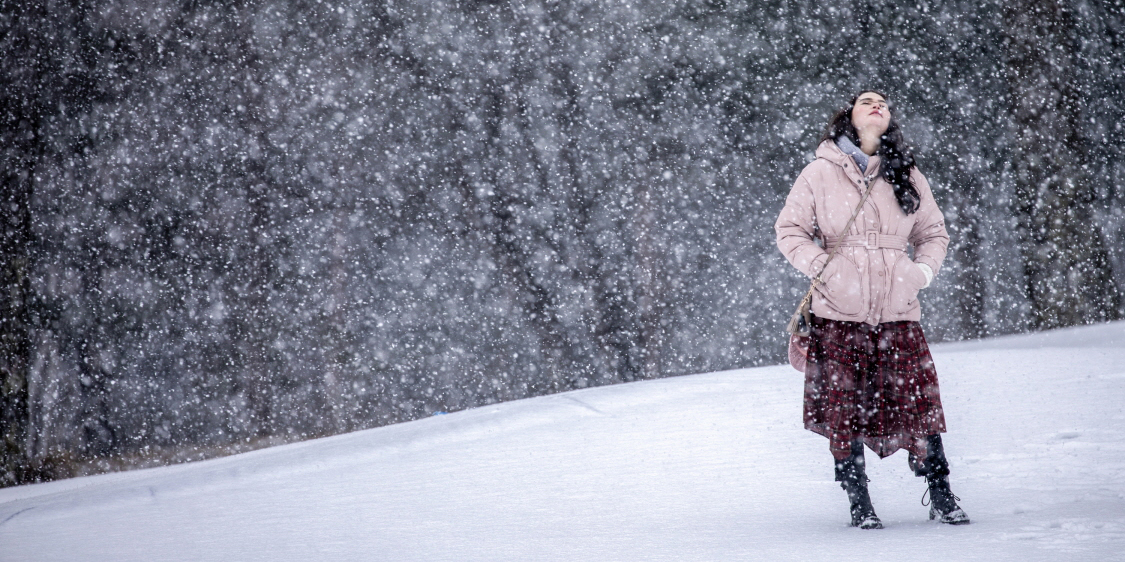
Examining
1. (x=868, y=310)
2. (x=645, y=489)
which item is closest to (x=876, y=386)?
(x=868, y=310)

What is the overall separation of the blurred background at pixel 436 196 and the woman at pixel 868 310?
18.9 feet

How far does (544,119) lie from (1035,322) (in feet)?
16.7

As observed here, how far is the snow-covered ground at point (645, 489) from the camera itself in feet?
7.47

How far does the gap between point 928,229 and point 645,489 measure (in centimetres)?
139

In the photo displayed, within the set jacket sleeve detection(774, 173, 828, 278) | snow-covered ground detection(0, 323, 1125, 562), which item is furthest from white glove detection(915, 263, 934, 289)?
snow-covered ground detection(0, 323, 1125, 562)

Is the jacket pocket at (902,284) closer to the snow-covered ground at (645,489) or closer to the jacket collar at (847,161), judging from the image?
the jacket collar at (847,161)

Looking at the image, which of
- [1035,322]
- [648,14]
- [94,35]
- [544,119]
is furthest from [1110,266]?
[94,35]

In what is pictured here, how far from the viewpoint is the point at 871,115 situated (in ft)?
8.02

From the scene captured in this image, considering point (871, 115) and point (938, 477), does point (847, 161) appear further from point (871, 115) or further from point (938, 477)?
point (938, 477)

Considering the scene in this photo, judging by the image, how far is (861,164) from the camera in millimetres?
2424

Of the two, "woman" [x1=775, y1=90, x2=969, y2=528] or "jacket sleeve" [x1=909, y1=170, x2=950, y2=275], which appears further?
"jacket sleeve" [x1=909, y1=170, x2=950, y2=275]

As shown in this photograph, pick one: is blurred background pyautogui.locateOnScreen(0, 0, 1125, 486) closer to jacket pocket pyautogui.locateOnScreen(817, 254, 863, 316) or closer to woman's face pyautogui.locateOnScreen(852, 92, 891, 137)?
woman's face pyautogui.locateOnScreen(852, 92, 891, 137)

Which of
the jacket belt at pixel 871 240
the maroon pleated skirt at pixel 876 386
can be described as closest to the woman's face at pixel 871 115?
the jacket belt at pixel 871 240

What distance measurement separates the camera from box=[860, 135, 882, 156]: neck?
2.46m
